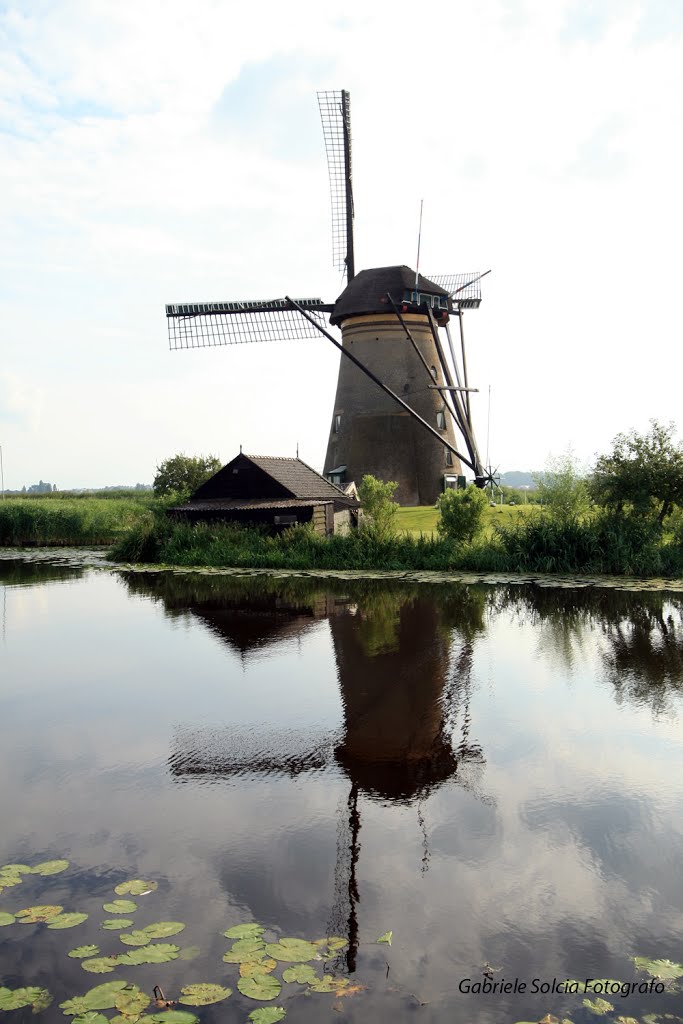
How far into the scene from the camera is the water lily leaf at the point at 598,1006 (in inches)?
141

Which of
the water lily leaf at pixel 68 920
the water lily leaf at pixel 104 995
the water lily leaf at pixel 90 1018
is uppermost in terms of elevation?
the water lily leaf at pixel 68 920

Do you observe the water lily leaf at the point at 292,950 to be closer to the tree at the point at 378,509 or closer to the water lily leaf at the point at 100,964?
the water lily leaf at the point at 100,964

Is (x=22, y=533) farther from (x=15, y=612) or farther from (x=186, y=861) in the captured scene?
(x=186, y=861)

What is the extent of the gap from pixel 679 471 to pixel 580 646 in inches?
384

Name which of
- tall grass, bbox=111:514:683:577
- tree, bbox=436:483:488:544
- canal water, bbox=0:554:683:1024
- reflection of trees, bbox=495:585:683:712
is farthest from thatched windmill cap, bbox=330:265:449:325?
canal water, bbox=0:554:683:1024

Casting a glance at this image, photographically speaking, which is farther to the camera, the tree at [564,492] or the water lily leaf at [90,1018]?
the tree at [564,492]

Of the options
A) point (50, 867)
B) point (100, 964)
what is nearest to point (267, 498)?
point (50, 867)

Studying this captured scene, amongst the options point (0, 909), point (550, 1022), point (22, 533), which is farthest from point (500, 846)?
point (22, 533)

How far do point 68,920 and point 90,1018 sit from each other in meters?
0.76

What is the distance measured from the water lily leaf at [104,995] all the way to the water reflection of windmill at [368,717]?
1035 millimetres

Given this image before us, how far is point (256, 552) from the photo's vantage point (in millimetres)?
21266

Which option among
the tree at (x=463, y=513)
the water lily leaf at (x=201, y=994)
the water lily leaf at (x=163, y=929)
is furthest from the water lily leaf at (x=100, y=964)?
the tree at (x=463, y=513)

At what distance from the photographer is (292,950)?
3.97 metres

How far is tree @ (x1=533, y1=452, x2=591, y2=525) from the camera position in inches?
773
